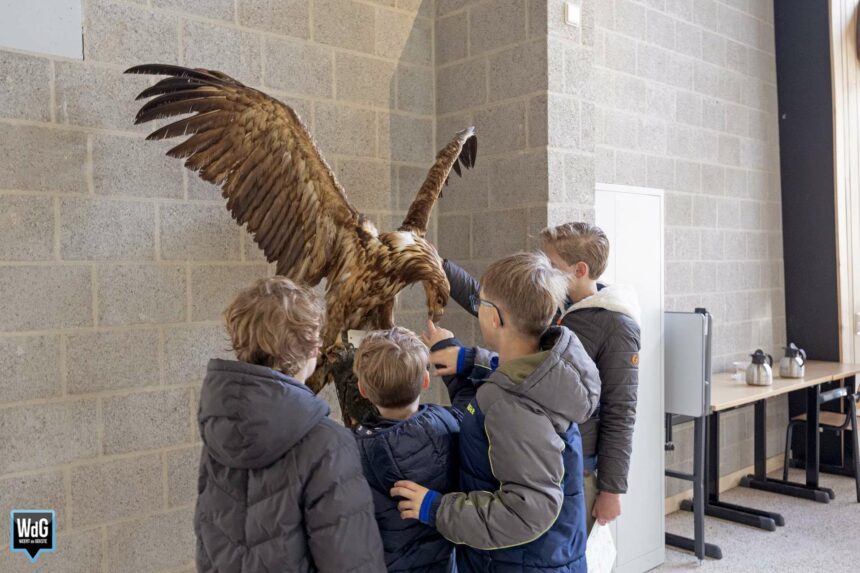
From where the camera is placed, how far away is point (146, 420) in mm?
2195

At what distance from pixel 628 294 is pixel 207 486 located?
1221mm

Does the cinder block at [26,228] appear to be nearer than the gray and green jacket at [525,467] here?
No

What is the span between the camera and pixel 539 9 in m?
2.66

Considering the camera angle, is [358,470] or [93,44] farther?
[93,44]

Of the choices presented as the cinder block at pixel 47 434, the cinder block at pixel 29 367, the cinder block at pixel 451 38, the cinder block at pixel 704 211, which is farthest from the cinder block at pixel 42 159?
the cinder block at pixel 704 211

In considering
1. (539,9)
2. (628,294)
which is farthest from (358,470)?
(539,9)

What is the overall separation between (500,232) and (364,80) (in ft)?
2.53

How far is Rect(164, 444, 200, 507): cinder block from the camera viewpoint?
2246 millimetres

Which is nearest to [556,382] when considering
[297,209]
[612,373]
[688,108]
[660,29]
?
[612,373]

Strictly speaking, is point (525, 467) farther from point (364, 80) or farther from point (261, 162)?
point (364, 80)

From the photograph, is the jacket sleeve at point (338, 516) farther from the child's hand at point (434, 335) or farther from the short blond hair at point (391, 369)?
the child's hand at point (434, 335)

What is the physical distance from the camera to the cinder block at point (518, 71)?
8.74 feet

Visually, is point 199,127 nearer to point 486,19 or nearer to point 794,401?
point 486,19

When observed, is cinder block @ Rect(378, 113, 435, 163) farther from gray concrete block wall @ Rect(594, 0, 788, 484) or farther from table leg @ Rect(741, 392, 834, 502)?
table leg @ Rect(741, 392, 834, 502)
